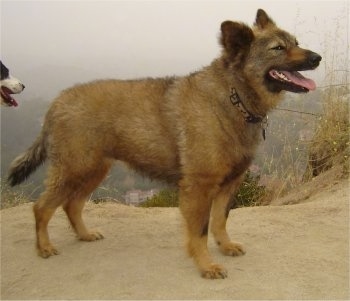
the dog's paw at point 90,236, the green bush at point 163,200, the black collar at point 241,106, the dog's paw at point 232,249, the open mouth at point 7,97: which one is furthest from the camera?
the green bush at point 163,200

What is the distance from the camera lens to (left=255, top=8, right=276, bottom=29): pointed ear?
4300 mm

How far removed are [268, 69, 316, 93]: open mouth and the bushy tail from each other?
7.22ft

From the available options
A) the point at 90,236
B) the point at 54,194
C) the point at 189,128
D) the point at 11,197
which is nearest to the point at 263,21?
the point at 189,128

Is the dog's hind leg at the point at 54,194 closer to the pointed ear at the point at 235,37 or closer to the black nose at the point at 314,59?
the pointed ear at the point at 235,37

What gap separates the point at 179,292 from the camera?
364 centimetres

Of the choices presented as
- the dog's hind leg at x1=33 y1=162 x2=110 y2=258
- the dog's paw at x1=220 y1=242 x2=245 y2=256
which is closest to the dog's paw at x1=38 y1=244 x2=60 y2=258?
the dog's hind leg at x1=33 y1=162 x2=110 y2=258

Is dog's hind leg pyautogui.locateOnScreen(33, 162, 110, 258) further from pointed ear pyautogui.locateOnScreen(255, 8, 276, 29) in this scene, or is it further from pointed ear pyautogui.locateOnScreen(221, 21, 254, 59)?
pointed ear pyautogui.locateOnScreen(255, 8, 276, 29)

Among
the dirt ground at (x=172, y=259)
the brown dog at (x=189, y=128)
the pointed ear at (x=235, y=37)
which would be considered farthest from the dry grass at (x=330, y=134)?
the pointed ear at (x=235, y=37)

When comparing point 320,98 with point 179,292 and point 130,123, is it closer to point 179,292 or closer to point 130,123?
point 130,123

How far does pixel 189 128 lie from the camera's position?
3.99 metres

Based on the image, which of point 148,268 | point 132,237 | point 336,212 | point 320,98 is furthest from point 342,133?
point 148,268

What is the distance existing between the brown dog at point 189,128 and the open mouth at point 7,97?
56.3 inches

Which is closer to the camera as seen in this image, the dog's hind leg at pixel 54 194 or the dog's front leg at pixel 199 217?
the dog's front leg at pixel 199 217

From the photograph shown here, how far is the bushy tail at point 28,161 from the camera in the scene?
4.55m
